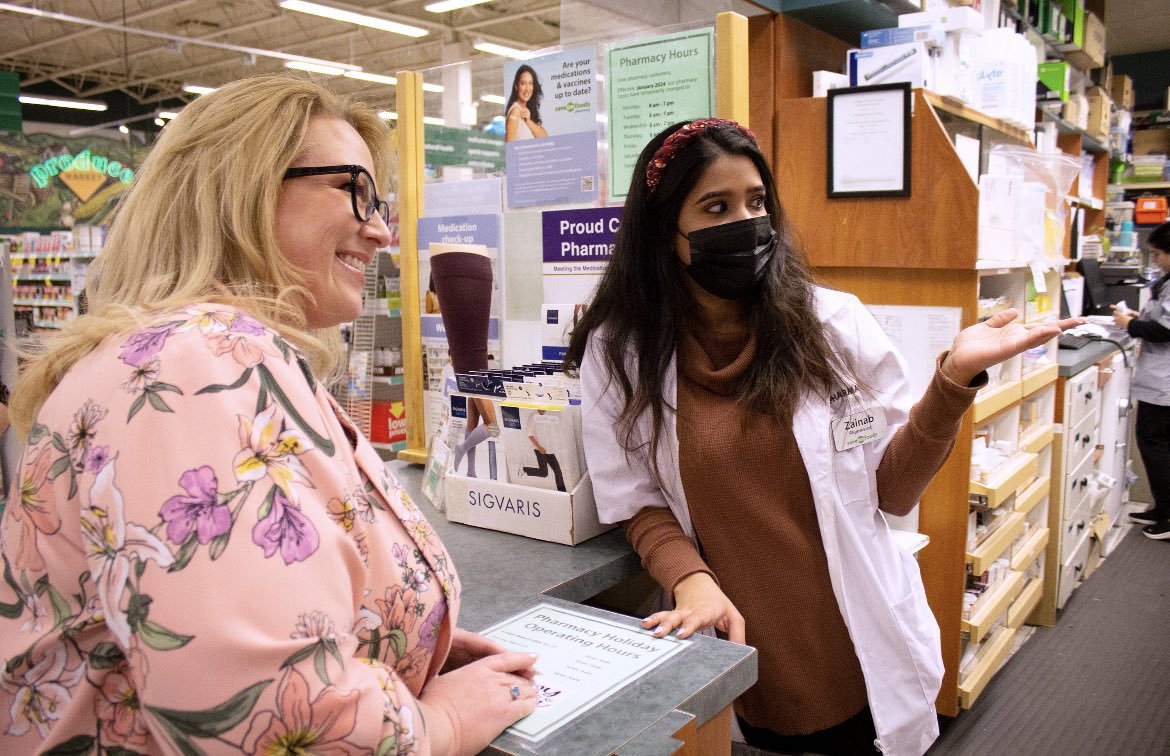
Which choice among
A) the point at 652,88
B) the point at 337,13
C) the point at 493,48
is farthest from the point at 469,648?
the point at 493,48

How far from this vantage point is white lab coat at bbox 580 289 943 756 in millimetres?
1824

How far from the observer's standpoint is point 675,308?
197 centimetres

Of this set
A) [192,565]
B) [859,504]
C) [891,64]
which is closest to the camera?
[192,565]

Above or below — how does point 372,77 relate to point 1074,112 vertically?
above

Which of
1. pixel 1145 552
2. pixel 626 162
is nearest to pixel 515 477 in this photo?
pixel 626 162

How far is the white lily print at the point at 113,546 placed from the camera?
801 millimetres

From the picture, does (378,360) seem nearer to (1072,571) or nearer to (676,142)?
(676,142)

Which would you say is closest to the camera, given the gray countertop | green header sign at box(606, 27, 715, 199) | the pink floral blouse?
the pink floral blouse

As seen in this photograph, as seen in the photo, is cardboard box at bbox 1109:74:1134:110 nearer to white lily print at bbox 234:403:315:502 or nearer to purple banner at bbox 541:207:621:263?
purple banner at bbox 541:207:621:263

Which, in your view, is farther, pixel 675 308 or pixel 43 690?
pixel 675 308

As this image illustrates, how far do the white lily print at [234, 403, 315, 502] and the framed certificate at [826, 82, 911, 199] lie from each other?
2.68m

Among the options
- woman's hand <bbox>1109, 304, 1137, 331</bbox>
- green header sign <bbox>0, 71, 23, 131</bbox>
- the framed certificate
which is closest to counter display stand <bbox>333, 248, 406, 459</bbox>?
the framed certificate

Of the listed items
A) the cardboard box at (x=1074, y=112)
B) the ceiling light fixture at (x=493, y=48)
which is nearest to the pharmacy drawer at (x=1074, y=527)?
the cardboard box at (x=1074, y=112)

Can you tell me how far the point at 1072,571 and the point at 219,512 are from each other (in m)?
5.12
